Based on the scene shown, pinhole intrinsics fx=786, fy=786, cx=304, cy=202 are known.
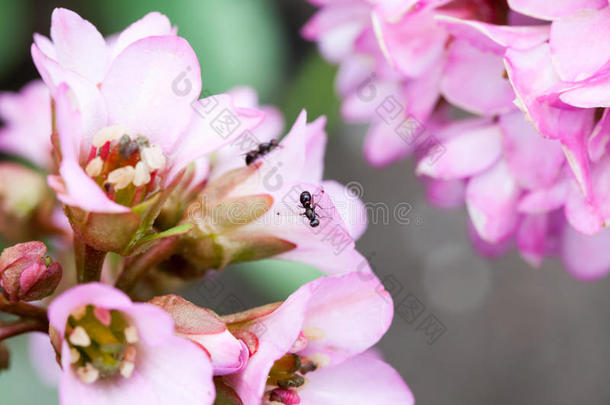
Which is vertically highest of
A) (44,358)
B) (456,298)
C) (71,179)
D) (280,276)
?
(71,179)

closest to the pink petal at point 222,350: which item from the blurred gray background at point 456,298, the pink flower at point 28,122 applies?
the pink flower at point 28,122

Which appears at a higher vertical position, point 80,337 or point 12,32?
point 80,337

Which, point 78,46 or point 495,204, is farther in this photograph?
point 495,204

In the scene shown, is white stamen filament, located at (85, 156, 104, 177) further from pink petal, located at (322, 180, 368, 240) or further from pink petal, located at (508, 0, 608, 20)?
pink petal, located at (508, 0, 608, 20)

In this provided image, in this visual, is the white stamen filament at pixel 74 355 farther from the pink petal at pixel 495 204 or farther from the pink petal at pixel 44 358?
the pink petal at pixel 44 358

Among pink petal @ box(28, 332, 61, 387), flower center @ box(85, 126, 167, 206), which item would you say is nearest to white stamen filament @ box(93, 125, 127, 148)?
flower center @ box(85, 126, 167, 206)

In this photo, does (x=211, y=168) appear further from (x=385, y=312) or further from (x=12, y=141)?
(x=12, y=141)

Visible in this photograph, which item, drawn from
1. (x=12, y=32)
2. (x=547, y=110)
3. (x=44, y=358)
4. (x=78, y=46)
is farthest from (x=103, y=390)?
(x=12, y=32)

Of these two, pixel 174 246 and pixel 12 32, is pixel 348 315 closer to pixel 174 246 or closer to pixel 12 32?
pixel 174 246

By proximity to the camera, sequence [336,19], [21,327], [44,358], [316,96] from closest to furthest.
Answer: [21,327] < [336,19] < [44,358] < [316,96]
